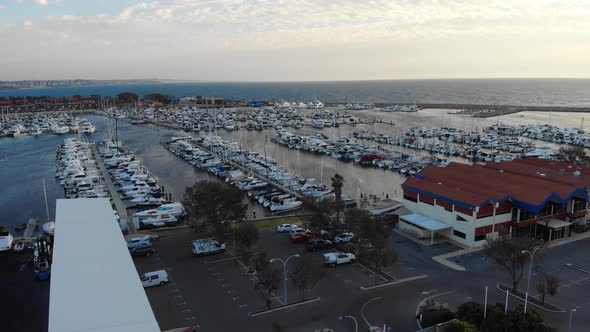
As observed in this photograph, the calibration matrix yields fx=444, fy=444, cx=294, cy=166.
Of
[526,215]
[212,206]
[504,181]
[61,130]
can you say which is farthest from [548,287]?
[61,130]

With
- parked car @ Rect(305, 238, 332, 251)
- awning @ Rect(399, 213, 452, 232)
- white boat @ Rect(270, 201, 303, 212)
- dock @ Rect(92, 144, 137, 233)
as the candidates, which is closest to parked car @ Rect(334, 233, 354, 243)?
parked car @ Rect(305, 238, 332, 251)

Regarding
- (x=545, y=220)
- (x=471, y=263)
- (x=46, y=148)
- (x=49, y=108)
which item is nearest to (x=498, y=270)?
(x=471, y=263)

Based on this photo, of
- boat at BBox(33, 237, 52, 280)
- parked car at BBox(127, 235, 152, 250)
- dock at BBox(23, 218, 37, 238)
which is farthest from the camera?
dock at BBox(23, 218, 37, 238)

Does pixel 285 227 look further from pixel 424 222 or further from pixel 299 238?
pixel 424 222

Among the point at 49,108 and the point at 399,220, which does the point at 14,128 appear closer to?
the point at 49,108

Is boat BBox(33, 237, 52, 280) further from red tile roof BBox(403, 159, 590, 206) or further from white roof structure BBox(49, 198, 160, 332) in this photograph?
red tile roof BBox(403, 159, 590, 206)

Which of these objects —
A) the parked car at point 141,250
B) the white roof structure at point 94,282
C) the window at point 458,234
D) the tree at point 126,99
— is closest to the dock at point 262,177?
the window at point 458,234
